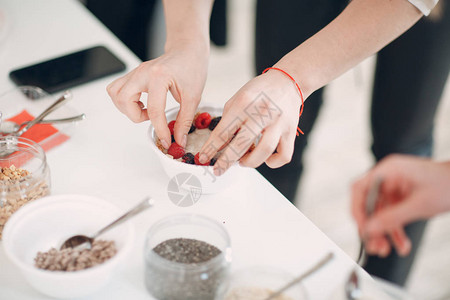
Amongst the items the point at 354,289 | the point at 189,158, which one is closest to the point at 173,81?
the point at 189,158

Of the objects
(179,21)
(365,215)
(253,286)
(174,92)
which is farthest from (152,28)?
(365,215)

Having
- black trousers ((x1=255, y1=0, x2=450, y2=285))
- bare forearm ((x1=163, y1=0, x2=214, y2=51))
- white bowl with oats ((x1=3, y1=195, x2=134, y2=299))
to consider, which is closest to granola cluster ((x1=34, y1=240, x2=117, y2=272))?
white bowl with oats ((x1=3, y1=195, x2=134, y2=299))

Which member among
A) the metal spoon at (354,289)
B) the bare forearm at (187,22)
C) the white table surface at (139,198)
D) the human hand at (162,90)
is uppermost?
the bare forearm at (187,22)

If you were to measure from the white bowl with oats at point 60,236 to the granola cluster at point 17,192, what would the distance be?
0.16 feet

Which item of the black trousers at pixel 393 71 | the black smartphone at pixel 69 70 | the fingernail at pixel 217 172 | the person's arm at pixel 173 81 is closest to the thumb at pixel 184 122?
the person's arm at pixel 173 81

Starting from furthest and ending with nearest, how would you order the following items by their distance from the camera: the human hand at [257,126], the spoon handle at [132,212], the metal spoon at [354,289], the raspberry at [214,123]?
the raspberry at [214,123]
the human hand at [257,126]
the spoon handle at [132,212]
the metal spoon at [354,289]

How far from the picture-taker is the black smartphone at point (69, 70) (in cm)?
97

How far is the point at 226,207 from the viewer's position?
0.75 m

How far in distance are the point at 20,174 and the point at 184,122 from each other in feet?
0.91

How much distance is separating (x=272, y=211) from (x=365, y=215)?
0.44m

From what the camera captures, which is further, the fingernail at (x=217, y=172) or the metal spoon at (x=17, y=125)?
the metal spoon at (x=17, y=125)

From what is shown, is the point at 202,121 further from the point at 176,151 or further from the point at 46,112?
the point at 46,112

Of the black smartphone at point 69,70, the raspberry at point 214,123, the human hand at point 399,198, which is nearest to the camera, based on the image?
the human hand at point 399,198

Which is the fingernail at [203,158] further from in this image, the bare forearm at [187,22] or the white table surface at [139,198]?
the bare forearm at [187,22]
